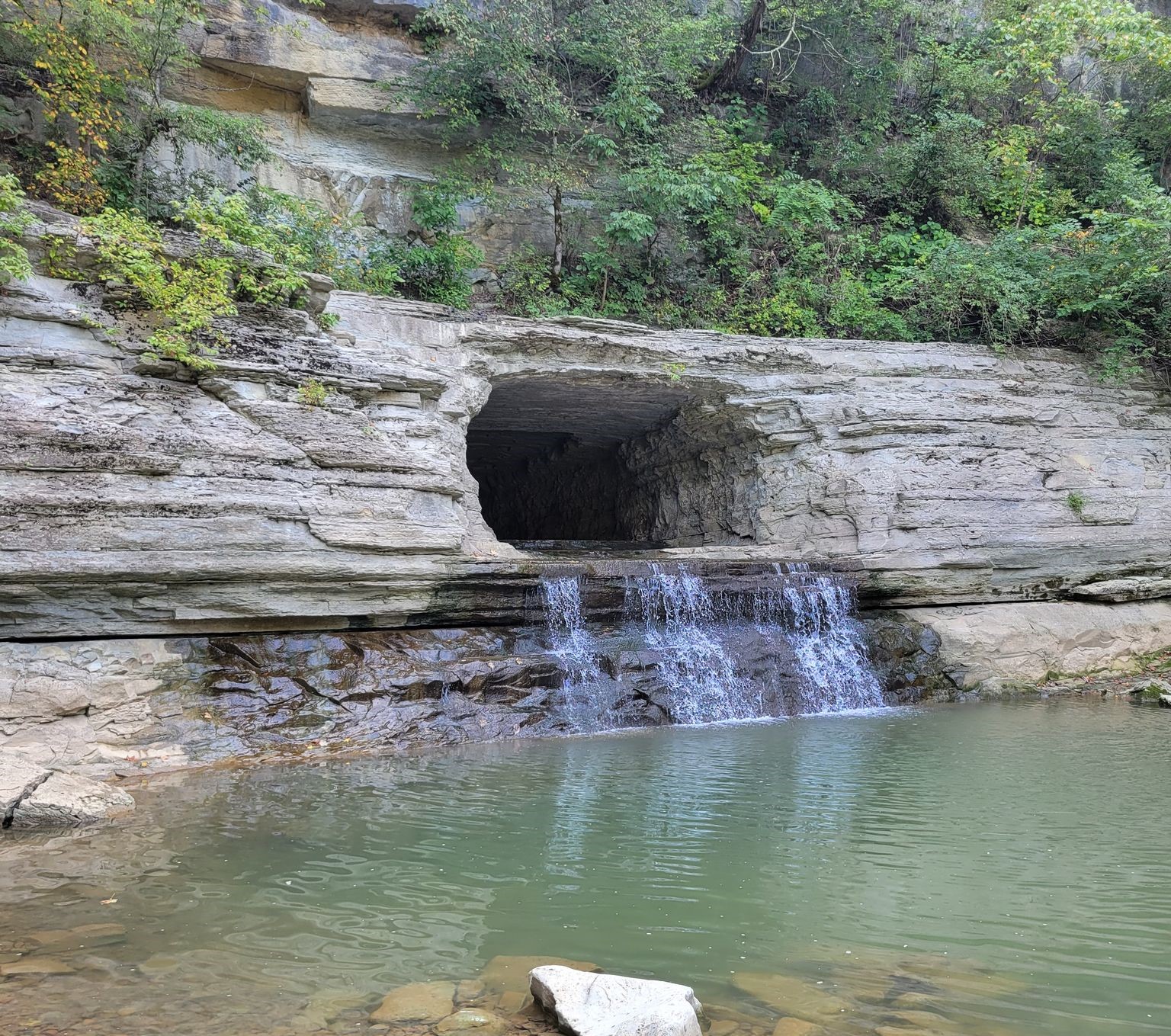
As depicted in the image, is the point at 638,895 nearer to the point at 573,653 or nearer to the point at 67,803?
the point at 67,803

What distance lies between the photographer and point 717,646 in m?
9.88

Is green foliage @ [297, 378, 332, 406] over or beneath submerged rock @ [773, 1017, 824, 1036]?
over

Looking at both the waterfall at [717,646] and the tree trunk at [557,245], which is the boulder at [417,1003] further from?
the tree trunk at [557,245]

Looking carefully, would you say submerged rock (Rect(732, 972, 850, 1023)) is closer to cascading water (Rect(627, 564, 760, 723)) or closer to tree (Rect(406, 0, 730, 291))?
cascading water (Rect(627, 564, 760, 723))

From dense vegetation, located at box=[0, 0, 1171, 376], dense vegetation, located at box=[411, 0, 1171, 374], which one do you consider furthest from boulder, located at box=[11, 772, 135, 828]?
dense vegetation, located at box=[411, 0, 1171, 374]

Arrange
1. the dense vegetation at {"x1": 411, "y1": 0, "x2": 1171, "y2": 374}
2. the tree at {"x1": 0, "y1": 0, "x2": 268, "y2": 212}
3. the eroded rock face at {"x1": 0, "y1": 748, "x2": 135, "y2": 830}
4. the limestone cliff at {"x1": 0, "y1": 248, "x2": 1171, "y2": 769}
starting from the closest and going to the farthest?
the eroded rock face at {"x1": 0, "y1": 748, "x2": 135, "y2": 830} < the limestone cliff at {"x1": 0, "y1": 248, "x2": 1171, "y2": 769} < the tree at {"x1": 0, "y1": 0, "x2": 268, "y2": 212} < the dense vegetation at {"x1": 411, "y1": 0, "x2": 1171, "y2": 374}

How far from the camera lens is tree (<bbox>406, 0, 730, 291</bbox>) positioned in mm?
13148

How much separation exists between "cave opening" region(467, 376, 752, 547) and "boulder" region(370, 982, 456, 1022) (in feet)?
29.4

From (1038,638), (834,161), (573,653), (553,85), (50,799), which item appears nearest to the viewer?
(50,799)

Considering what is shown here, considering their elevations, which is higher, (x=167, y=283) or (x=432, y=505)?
(x=167, y=283)

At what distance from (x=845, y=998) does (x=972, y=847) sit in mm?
1917

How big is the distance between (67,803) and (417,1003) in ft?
11.2

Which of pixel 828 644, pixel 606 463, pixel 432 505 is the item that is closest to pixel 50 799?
pixel 432 505

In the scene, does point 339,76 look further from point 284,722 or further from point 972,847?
point 972,847
